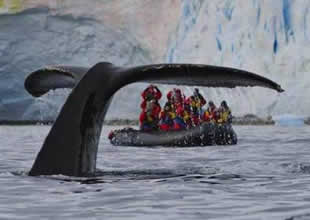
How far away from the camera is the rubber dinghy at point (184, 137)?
15906 millimetres

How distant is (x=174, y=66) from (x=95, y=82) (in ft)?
2.29

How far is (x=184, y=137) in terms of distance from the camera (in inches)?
634

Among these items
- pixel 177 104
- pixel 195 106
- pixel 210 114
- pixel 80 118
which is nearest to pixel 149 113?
pixel 177 104

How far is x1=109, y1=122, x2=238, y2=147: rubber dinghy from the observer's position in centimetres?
1591

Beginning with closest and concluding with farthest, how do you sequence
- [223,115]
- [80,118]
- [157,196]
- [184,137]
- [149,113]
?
1. [157,196]
2. [80,118]
3. [184,137]
4. [149,113]
5. [223,115]

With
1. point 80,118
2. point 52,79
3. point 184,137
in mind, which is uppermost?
point 52,79

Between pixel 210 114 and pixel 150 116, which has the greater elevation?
pixel 210 114

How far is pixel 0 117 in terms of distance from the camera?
49531 mm

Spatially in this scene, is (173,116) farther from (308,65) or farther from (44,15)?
(44,15)

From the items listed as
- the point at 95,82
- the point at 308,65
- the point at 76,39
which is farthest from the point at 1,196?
the point at 76,39

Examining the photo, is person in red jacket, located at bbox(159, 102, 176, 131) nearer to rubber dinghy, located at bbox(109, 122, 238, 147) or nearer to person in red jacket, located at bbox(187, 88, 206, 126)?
person in red jacket, located at bbox(187, 88, 206, 126)

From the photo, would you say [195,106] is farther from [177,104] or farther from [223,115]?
[223,115]

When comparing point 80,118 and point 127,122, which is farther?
point 127,122

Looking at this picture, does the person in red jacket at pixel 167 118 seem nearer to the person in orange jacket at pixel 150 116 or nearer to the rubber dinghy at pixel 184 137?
the person in orange jacket at pixel 150 116
